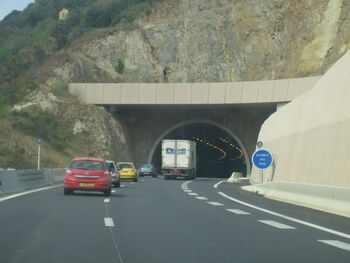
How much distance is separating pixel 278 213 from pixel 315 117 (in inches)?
416

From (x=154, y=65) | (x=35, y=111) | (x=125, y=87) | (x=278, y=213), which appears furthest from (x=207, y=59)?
(x=278, y=213)

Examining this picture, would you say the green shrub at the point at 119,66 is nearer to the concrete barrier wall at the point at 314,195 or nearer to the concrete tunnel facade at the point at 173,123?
the concrete tunnel facade at the point at 173,123

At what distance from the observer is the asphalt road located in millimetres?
7871

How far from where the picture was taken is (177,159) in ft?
171

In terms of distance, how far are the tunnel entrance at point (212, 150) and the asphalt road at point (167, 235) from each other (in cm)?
5457

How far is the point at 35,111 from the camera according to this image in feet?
198

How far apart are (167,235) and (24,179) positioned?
16.8 meters

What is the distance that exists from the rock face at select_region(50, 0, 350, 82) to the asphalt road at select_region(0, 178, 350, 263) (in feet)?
189

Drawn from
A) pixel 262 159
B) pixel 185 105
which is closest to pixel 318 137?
pixel 262 159

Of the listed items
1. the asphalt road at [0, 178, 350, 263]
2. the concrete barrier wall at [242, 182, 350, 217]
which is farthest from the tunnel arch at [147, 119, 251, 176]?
the asphalt road at [0, 178, 350, 263]

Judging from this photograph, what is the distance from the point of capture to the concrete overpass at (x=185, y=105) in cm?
5600

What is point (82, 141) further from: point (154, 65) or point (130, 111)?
point (154, 65)

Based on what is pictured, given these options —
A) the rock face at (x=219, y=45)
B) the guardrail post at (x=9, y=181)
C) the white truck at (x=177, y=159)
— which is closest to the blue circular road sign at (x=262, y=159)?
the guardrail post at (x=9, y=181)

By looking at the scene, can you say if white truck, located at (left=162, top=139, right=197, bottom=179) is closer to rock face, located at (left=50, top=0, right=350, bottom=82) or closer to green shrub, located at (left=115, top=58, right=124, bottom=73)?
rock face, located at (left=50, top=0, right=350, bottom=82)
